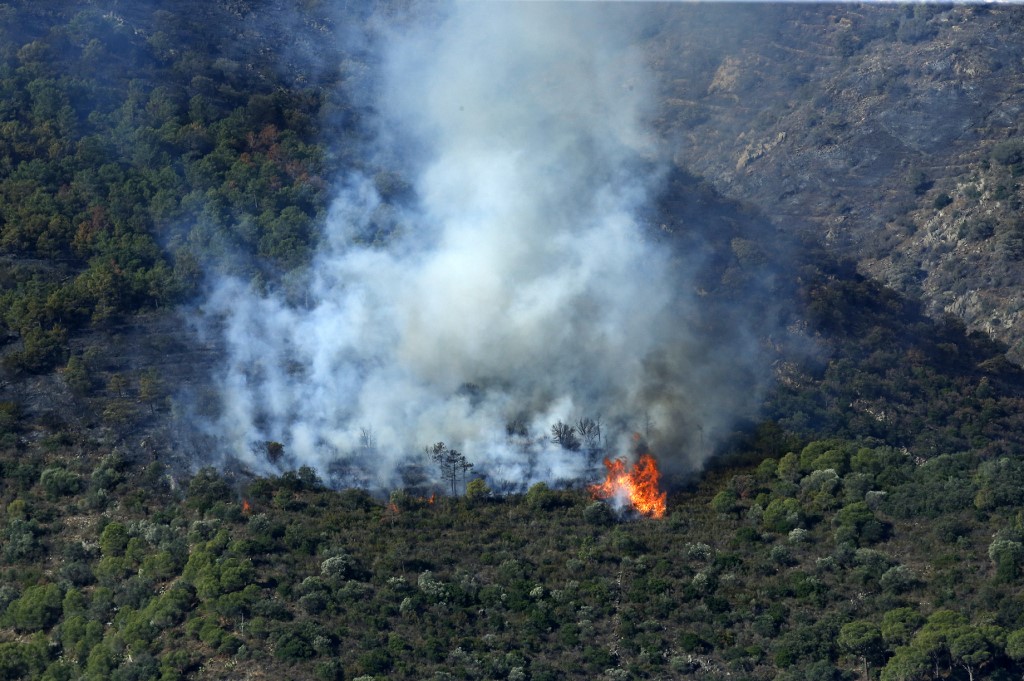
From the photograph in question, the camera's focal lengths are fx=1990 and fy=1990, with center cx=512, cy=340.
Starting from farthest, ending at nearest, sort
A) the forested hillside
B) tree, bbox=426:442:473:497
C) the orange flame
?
tree, bbox=426:442:473:497, the orange flame, the forested hillside

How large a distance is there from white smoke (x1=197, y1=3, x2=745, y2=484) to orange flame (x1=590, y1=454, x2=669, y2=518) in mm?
2012

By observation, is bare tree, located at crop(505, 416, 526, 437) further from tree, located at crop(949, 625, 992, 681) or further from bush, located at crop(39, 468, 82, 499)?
tree, located at crop(949, 625, 992, 681)

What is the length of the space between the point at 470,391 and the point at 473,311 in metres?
5.57

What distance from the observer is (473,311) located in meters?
112

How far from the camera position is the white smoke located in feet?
350

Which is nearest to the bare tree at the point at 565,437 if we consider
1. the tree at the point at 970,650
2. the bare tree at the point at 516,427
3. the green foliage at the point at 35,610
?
the bare tree at the point at 516,427

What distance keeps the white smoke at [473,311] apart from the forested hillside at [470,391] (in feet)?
5.98

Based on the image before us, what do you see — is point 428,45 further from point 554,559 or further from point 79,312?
point 554,559

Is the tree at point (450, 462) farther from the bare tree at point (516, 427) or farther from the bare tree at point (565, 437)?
the bare tree at point (565, 437)

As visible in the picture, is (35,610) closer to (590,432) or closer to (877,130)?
(590,432)

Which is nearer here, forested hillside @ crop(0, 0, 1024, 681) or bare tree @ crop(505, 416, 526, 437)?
forested hillside @ crop(0, 0, 1024, 681)

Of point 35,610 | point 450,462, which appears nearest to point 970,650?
point 450,462

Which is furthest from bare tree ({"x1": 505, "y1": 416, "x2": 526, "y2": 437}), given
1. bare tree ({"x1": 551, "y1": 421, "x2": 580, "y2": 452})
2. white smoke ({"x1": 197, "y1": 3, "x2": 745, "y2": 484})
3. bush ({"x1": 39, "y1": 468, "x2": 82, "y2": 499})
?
bush ({"x1": 39, "y1": 468, "x2": 82, "y2": 499})

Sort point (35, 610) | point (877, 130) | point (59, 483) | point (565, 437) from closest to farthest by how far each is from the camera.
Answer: point (35, 610)
point (59, 483)
point (565, 437)
point (877, 130)
